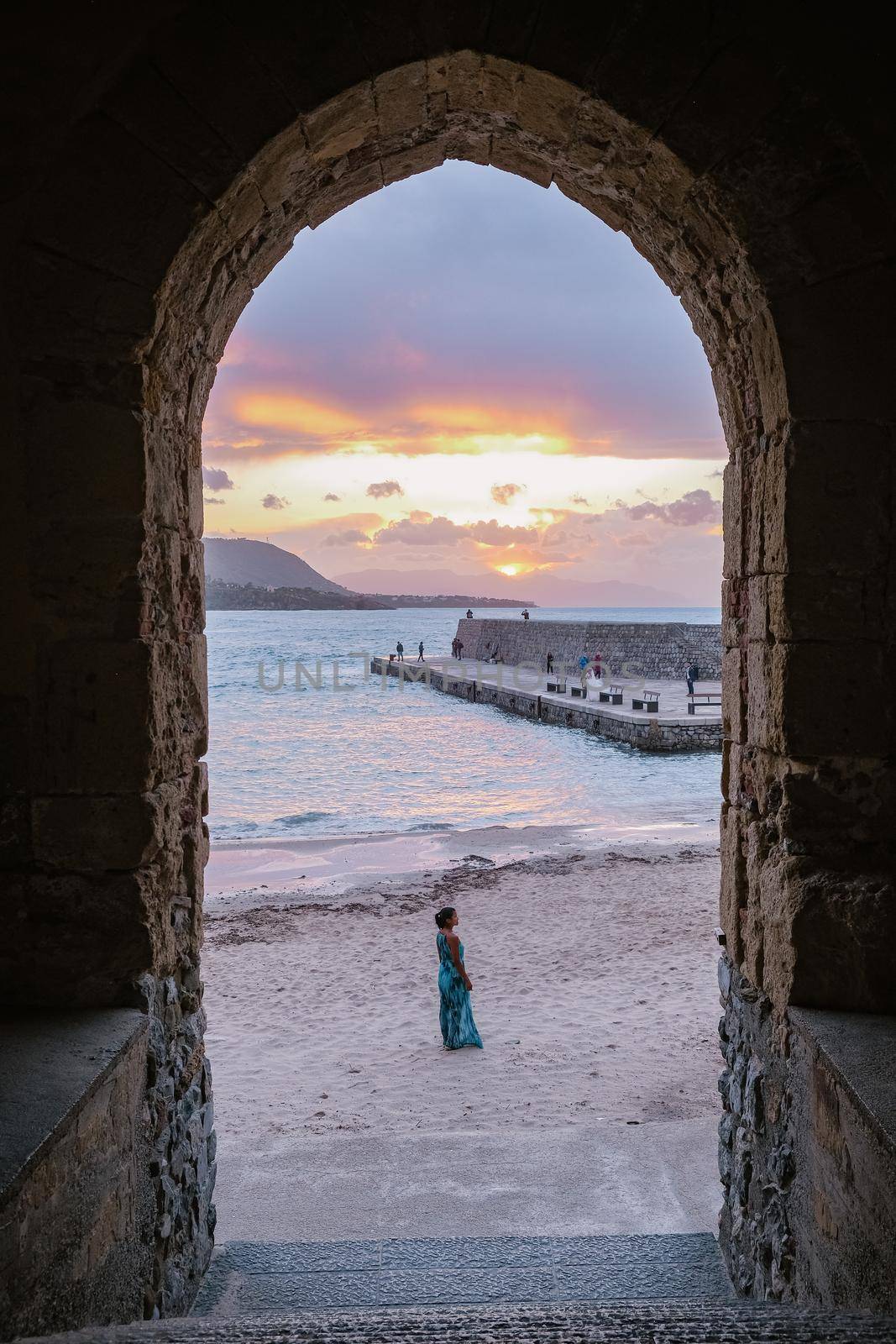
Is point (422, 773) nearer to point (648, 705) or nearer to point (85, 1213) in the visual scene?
point (648, 705)

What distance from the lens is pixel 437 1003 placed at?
8.48m

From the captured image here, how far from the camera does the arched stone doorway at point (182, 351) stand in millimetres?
2904

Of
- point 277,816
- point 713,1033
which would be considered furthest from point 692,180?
point 277,816

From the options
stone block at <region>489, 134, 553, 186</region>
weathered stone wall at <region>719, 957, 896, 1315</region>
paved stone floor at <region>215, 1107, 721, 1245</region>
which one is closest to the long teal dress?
paved stone floor at <region>215, 1107, 721, 1245</region>

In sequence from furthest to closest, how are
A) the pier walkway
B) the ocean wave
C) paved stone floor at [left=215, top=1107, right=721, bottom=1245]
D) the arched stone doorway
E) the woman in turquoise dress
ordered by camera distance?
the pier walkway < the ocean wave < the woman in turquoise dress < paved stone floor at [left=215, top=1107, right=721, bottom=1245] < the arched stone doorway

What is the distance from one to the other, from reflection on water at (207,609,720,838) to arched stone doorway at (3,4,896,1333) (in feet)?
49.1

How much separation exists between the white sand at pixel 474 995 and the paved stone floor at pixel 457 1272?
1279 mm

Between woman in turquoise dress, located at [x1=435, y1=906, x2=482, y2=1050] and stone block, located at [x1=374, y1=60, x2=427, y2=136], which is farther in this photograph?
woman in turquoise dress, located at [x1=435, y1=906, x2=482, y2=1050]

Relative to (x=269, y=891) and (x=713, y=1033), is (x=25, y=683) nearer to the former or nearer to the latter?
(x=713, y=1033)

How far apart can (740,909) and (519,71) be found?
2988mm

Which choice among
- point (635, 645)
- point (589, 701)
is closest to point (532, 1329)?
A: point (589, 701)

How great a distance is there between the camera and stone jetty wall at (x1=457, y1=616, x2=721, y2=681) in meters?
37.2

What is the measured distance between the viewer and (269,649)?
3622 inches

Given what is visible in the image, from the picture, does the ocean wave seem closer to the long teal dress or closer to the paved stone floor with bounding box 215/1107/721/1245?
the long teal dress
